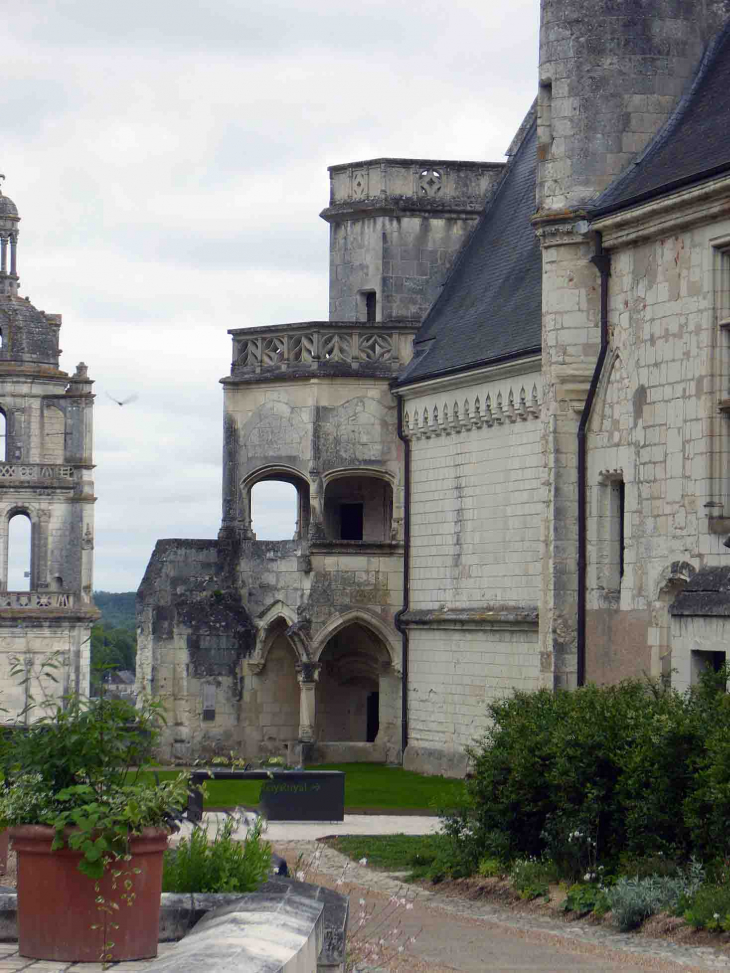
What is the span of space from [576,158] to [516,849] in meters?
9.72

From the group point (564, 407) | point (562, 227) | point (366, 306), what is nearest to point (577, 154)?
point (562, 227)

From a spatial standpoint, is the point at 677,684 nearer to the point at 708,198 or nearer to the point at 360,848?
the point at 360,848

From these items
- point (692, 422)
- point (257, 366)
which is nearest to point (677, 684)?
point (692, 422)

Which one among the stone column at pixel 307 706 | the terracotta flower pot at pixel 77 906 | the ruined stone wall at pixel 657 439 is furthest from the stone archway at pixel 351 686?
the terracotta flower pot at pixel 77 906

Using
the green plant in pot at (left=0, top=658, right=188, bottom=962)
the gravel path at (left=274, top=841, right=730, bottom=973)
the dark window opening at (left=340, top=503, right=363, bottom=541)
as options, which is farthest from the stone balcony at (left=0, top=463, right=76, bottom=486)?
the green plant in pot at (left=0, top=658, right=188, bottom=962)

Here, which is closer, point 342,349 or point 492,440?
point 492,440

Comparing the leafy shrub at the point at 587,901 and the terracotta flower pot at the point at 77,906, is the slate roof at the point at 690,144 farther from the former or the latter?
the terracotta flower pot at the point at 77,906

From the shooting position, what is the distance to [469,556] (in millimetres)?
33125

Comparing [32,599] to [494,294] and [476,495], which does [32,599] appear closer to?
[494,294]

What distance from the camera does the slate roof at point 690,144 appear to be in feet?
76.4

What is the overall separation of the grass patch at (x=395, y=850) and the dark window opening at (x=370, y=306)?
16488 millimetres

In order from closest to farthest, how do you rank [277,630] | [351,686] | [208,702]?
[208,702]
[277,630]
[351,686]

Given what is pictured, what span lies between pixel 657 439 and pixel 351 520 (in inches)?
579

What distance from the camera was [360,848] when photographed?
22312mm
